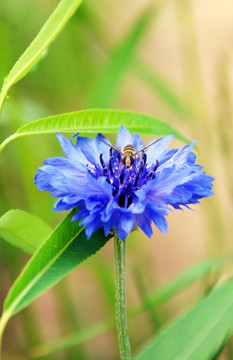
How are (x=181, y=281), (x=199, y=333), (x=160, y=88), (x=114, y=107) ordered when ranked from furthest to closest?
(x=114, y=107) < (x=160, y=88) < (x=181, y=281) < (x=199, y=333)

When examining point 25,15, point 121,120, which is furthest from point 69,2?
point 25,15

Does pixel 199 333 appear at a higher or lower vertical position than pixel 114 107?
lower

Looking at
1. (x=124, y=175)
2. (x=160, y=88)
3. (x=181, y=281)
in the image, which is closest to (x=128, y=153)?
(x=124, y=175)

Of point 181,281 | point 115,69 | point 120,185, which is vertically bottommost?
point 181,281

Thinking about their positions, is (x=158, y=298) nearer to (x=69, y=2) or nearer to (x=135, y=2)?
(x=69, y=2)

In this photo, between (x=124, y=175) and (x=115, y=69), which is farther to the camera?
(x=115, y=69)

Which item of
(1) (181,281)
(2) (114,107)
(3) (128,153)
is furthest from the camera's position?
(2) (114,107)

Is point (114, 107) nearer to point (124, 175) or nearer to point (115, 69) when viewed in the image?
point (115, 69)

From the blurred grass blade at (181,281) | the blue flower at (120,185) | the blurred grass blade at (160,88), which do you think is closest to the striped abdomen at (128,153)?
the blue flower at (120,185)
